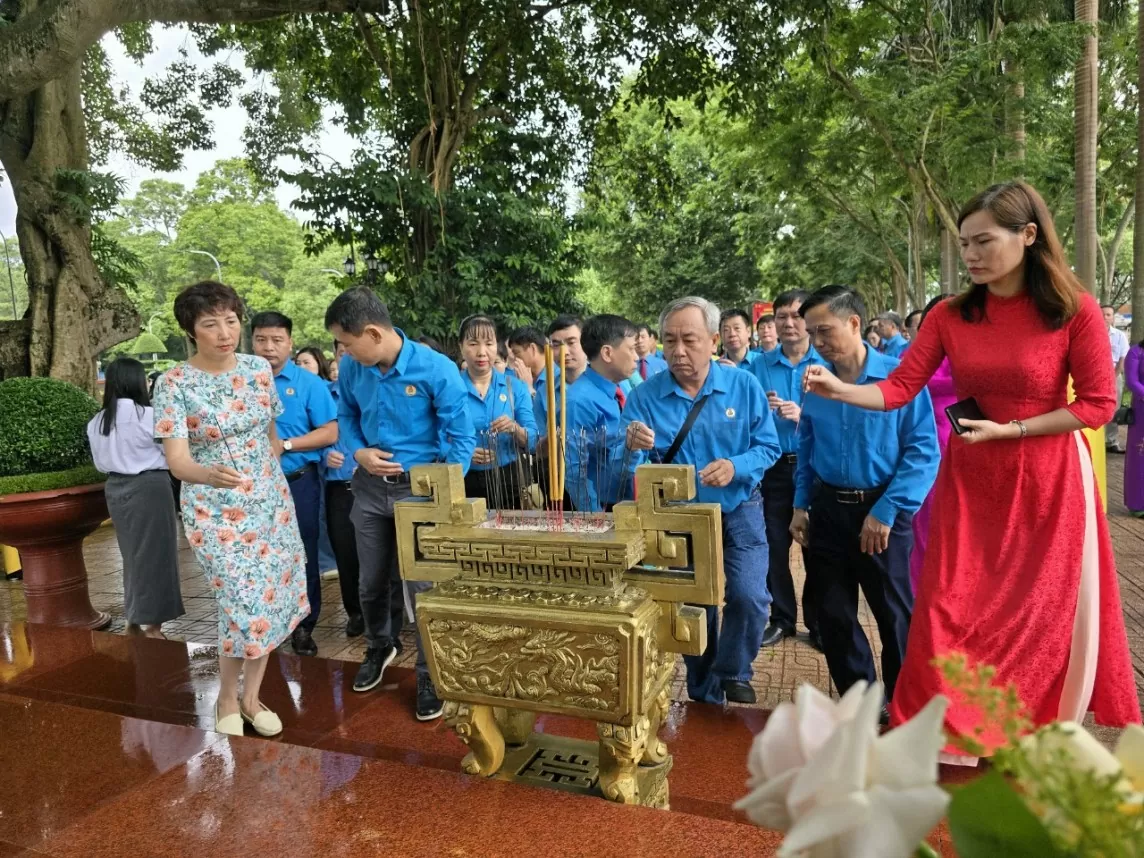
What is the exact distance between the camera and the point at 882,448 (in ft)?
9.17

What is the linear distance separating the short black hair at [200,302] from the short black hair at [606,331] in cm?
154

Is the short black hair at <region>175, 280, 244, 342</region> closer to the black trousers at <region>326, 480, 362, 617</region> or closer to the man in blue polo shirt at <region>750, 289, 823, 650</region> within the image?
the black trousers at <region>326, 480, 362, 617</region>

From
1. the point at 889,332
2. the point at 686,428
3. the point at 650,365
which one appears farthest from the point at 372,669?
the point at 889,332

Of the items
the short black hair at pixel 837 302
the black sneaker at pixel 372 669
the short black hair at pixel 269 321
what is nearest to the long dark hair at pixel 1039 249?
the short black hair at pixel 837 302

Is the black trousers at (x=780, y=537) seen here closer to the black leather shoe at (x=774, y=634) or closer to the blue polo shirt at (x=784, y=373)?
the black leather shoe at (x=774, y=634)

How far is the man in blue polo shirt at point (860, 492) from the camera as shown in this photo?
2.73 m

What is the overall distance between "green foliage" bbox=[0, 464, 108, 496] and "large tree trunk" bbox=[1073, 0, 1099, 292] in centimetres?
920

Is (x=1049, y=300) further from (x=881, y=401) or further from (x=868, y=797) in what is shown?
(x=868, y=797)

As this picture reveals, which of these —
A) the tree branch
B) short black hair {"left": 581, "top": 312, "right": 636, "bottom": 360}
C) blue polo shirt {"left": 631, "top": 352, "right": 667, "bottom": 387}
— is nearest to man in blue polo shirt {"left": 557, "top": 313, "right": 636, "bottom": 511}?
short black hair {"left": 581, "top": 312, "right": 636, "bottom": 360}

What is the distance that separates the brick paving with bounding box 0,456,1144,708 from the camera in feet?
11.1

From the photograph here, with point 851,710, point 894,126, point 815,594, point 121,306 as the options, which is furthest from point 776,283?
point 851,710

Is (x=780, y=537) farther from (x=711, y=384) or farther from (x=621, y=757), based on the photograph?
(x=621, y=757)

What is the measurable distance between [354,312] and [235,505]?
33.5 inches

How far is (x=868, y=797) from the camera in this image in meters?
0.54
